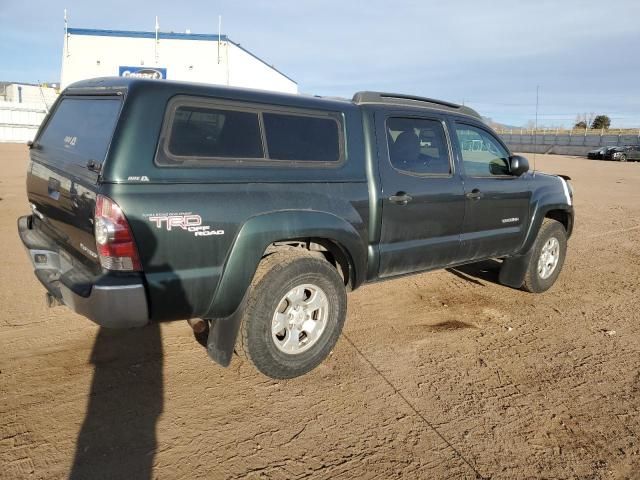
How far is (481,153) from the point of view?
4.83 meters

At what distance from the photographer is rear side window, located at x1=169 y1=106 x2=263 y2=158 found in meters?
2.89

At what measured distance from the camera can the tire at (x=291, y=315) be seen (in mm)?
3242

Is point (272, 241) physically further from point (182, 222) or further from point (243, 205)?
point (182, 222)

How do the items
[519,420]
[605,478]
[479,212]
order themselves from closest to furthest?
[605,478]
[519,420]
[479,212]

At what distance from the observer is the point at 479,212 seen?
15.2 feet

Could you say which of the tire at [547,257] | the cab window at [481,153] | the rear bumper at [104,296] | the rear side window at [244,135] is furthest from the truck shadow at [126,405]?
the tire at [547,257]

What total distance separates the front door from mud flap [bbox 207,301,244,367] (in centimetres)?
237

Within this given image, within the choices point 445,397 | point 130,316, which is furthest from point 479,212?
point 130,316

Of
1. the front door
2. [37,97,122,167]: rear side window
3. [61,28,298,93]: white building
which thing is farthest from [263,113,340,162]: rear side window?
[61,28,298,93]: white building

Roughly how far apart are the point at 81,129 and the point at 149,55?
25137 mm

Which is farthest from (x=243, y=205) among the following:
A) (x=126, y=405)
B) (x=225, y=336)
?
(x=126, y=405)

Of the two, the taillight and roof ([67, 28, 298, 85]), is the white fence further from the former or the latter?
the taillight

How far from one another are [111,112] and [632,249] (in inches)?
310

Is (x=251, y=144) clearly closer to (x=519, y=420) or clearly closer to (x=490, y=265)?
(x=519, y=420)
